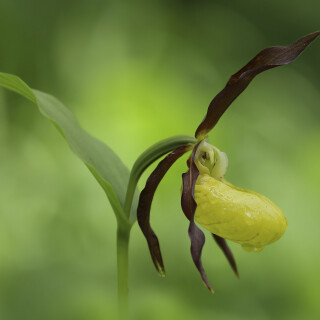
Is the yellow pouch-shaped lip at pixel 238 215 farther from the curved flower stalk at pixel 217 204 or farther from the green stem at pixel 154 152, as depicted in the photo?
the green stem at pixel 154 152

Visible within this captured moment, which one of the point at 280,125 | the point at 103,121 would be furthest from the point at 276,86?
the point at 103,121

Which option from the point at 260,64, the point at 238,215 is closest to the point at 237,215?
the point at 238,215

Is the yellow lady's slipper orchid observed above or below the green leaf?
below

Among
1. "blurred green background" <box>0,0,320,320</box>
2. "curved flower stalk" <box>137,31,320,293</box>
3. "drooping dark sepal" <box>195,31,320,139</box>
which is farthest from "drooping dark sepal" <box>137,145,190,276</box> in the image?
"blurred green background" <box>0,0,320,320</box>

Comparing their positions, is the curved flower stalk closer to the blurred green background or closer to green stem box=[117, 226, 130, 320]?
green stem box=[117, 226, 130, 320]

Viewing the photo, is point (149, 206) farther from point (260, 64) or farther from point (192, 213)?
point (260, 64)

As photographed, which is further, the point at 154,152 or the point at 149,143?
the point at 149,143
